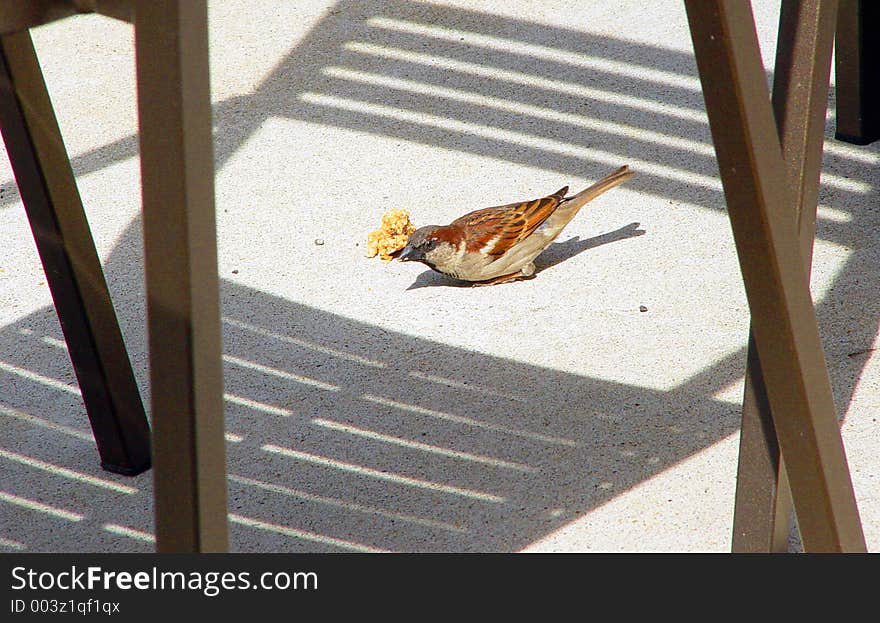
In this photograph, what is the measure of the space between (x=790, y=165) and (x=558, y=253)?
192 cm

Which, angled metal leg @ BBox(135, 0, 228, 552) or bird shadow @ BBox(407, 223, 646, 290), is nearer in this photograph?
angled metal leg @ BBox(135, 0, 228, 552)

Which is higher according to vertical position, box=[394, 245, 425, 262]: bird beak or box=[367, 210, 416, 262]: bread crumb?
box=[394, 245, 425, 262]: bird beak

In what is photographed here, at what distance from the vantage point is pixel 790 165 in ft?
7.49

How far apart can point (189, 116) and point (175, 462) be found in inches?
15.8

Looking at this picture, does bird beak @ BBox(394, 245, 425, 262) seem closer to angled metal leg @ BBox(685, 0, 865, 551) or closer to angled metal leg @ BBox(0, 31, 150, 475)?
angled metal leg @ BBox(0, 31, 150, 475)

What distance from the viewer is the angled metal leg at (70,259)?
9.21 feet

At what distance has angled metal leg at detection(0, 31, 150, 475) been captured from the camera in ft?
9.21

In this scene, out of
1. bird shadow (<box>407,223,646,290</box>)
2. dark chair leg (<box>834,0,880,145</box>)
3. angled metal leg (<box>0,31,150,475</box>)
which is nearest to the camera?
angled metal leg (<box>0,31,150,475</box>)

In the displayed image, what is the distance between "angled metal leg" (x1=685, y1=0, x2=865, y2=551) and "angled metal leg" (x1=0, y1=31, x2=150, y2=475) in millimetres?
1582

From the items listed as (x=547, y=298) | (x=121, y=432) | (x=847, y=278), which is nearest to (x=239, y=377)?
(x=121, y=432)

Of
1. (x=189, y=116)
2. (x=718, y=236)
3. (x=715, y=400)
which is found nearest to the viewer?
(x=189, y=116)

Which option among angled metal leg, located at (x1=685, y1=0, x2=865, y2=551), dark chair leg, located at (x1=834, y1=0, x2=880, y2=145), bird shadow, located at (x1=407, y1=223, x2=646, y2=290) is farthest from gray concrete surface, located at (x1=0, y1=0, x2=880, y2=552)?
angled metal leg, located at (x1=685, y1=0, x2=865, y2=551)

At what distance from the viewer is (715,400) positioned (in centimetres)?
338
